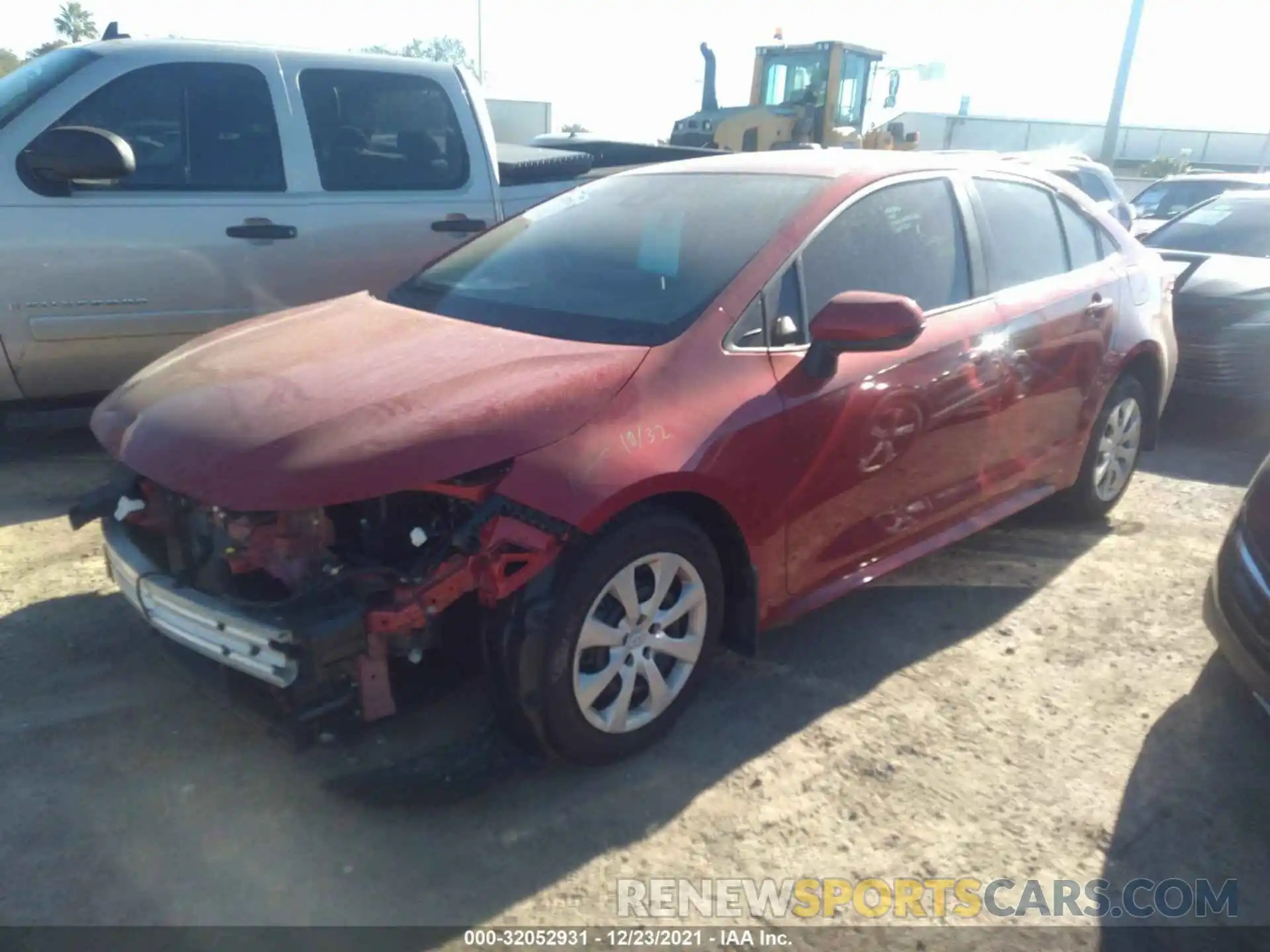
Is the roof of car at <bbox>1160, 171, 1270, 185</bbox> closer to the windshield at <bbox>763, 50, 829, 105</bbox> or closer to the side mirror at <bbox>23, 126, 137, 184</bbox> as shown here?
the windshield at <bbox>763, 50, 829, 105</bbox>

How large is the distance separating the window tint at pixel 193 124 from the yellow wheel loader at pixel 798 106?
10704 millimetres

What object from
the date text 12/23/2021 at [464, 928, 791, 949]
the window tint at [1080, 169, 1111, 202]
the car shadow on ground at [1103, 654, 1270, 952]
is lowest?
the date text 12/23/2021 at [464, 928, 791, 949]

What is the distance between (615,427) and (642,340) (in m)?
0.38

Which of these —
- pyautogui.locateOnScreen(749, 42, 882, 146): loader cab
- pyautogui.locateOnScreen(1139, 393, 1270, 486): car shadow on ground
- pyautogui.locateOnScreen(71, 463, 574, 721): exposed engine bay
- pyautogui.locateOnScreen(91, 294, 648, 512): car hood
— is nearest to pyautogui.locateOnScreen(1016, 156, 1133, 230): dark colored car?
pyautogui.locateOnScreen(1139, 393, 1270, 486): car shadow on ground

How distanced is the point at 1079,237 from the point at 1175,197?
33.5 feet

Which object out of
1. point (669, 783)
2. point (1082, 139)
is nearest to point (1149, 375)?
point (669, 783)

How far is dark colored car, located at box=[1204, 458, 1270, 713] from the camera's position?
114 inches

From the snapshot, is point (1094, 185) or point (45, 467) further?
point (1094, 185)

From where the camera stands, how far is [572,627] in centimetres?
265

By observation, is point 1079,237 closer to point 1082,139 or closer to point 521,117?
point 521,117

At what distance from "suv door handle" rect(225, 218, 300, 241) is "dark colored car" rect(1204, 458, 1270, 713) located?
171 inches

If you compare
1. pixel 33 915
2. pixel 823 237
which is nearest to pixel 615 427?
pixel 823 237

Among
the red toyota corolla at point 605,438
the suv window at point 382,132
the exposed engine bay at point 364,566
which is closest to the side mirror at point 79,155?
the suv window at point 382,132

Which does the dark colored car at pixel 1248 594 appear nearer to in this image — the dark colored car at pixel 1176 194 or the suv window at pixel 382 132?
the suv window at pixel 382 132
